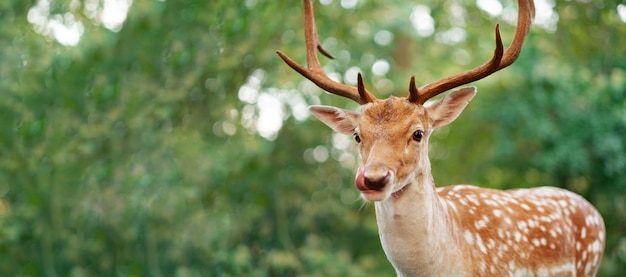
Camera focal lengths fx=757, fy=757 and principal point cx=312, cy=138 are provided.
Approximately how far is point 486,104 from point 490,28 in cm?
187

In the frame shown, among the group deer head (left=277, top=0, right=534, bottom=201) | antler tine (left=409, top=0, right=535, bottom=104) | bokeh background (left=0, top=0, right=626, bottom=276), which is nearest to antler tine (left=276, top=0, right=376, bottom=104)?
deer head (left=277, top=0, right=534, bottom=201)

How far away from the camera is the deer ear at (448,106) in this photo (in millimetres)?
3711

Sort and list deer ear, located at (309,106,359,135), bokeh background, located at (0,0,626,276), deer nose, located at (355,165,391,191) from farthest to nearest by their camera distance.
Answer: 1. bokeh background, located at (0,0,626,276)
2. deer ear, located at (309,106,359,135)
3. deer nose, located at (355,165,391,191)

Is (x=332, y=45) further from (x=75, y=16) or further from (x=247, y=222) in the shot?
(x=75, y=16)

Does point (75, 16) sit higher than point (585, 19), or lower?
higher

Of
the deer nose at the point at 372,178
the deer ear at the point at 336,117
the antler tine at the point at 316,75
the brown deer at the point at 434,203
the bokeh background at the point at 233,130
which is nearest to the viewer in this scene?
the deer nose at the point at 372,178

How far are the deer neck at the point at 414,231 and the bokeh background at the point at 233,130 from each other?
13.5 ft

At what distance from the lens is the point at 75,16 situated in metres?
7.71

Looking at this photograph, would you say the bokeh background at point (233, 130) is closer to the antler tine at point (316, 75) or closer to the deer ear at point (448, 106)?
the antler tine at point (316, 75)

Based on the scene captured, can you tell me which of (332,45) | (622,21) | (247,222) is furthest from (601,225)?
(332,45)

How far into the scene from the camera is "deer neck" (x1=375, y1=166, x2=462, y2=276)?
11.6ft

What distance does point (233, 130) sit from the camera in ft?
30.5

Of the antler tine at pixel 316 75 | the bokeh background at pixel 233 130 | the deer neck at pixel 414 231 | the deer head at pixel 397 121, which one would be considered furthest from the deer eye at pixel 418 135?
the bokeh background at pixel 233 130

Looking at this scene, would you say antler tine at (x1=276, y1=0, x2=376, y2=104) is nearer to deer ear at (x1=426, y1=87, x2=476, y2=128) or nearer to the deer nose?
deer ear at (x1=426, y1=87, x2=476, y2=128)
